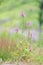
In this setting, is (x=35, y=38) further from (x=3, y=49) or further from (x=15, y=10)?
(x=15, y=10)

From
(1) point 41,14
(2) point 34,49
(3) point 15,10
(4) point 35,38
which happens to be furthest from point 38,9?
(2) point 34,49

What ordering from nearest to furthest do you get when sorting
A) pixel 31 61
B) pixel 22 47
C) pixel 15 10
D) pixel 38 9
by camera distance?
pixel 31 61 < pixel 22 47 < pixel 38 9 < pixel 15 10

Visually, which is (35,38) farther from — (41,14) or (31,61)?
(41,14)

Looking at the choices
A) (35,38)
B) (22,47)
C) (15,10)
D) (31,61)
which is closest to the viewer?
(31,61)

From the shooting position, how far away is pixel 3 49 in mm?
6789

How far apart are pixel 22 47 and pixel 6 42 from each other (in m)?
0.52

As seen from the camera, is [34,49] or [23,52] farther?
[34,49]

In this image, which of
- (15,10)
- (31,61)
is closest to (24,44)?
(31,61)

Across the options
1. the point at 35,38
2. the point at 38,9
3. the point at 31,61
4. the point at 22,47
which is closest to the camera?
the point at 31,61

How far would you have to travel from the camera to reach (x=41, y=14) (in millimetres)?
15531

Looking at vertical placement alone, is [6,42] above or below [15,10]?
below

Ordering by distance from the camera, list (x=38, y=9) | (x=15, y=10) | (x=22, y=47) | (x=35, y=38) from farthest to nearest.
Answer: (x=15, y=10), (x=38, y=9), (x=35, y=38), (x=22, y=47)

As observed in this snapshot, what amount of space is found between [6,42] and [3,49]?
42 centimetres

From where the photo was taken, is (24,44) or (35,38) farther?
(35,38)
